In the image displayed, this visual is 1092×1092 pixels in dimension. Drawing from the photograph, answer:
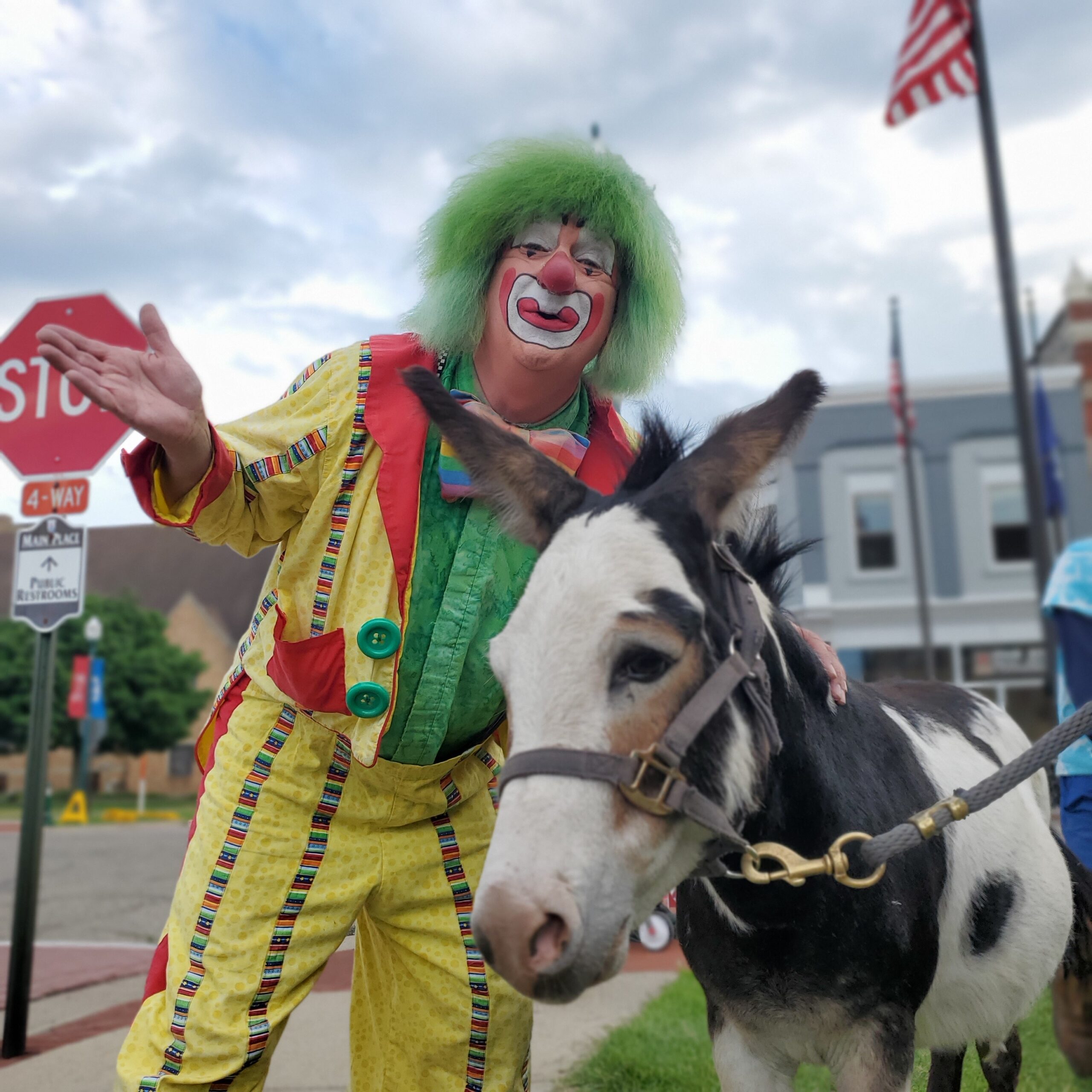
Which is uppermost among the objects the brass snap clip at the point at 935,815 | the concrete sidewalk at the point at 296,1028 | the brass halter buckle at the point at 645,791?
the brass halter buckle at the point at 645,791

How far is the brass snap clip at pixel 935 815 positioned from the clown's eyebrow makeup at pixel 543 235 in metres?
1.53

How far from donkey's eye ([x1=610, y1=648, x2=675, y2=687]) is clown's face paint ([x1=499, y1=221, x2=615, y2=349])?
107cm

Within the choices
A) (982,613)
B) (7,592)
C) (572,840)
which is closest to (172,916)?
(572,840)

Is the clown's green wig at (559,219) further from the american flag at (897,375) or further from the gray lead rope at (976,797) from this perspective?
the american flag at (897,375)

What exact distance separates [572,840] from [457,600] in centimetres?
87

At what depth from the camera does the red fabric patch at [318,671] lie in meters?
2.23

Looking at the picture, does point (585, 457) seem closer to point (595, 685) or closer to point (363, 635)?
point (363, 635)

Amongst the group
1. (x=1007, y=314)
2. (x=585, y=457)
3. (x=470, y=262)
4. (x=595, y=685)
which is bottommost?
(x=595, y=685)

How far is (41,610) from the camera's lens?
14.9ft

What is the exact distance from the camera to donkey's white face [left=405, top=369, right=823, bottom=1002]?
4.77 ft

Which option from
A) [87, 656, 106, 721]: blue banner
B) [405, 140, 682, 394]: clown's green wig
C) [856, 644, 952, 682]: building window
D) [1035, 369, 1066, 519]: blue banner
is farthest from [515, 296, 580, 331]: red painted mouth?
[87, 656, 106, 721]: blue banner

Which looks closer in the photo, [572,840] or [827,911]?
[572,840]

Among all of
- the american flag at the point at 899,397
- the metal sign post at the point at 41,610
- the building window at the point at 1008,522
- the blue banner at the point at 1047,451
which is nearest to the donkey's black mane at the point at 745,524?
the metal sign post at the point at 41,610

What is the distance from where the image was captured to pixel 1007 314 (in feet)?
26.6
